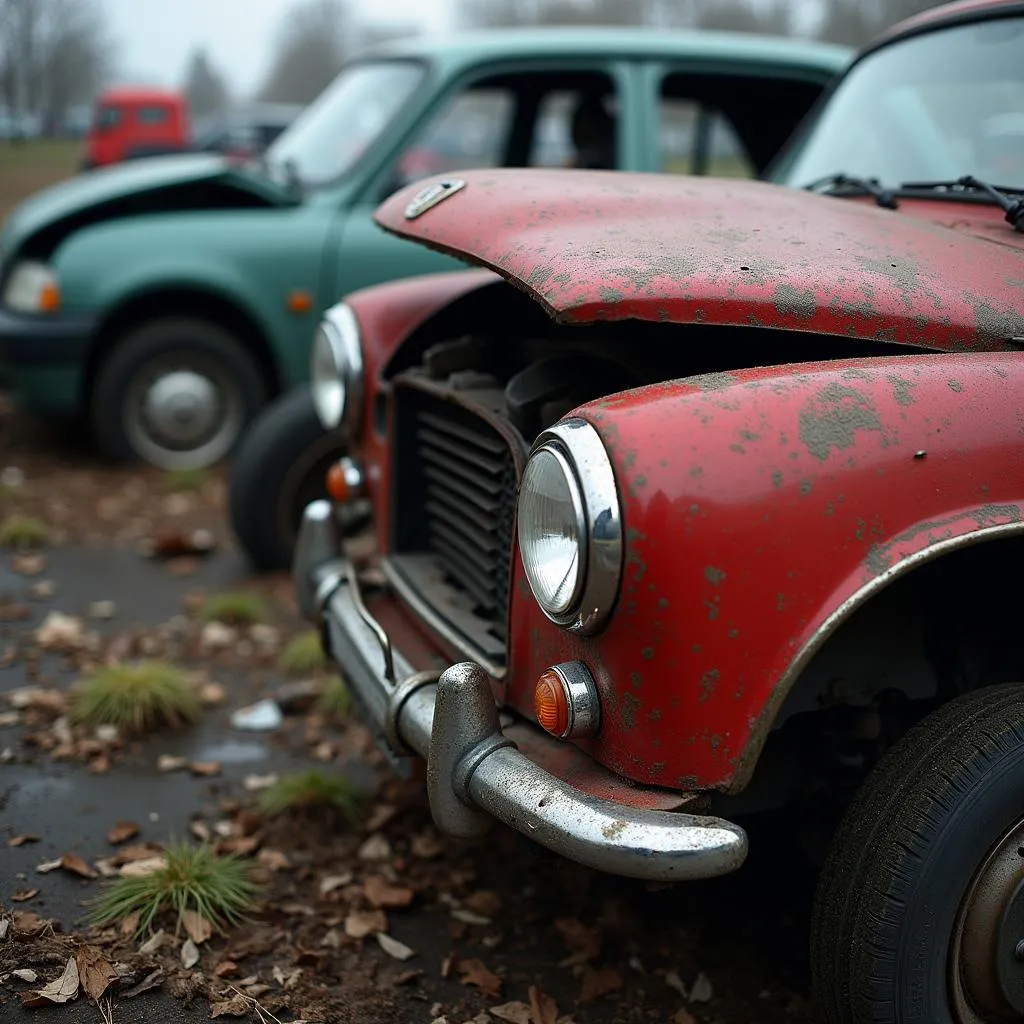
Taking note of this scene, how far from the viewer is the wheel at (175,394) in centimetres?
545

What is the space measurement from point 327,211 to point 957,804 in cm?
431

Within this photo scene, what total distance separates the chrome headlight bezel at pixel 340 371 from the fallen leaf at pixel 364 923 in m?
1.23

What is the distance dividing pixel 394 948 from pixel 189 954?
1.40ft

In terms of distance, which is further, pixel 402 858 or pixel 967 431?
pixel 402 858

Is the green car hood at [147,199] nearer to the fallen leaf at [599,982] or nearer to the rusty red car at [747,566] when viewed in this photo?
the rusty red car at [747,566]

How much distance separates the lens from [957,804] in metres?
1.79

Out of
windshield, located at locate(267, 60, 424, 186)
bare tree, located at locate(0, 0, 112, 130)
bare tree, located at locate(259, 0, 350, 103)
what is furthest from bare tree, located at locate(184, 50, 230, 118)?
windshield, located at locate(267, 60, 424, 186)

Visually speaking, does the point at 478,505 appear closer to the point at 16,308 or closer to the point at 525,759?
the point at 525,759

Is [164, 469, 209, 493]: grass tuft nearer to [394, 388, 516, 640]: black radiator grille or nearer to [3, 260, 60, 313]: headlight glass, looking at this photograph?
[3, 260, 60, 313]: headlight glass

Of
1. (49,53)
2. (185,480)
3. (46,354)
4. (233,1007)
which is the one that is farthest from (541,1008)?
(49,53)

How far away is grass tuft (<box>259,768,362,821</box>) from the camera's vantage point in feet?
9.78

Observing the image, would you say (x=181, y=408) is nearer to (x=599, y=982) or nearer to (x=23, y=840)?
(x=23, y=840)

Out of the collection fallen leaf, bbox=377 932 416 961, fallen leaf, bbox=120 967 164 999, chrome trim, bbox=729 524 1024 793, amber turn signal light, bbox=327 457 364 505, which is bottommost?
fallen leaf, bbox=377 932 416 961

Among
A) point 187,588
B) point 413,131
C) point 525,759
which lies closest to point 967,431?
point 525,759
